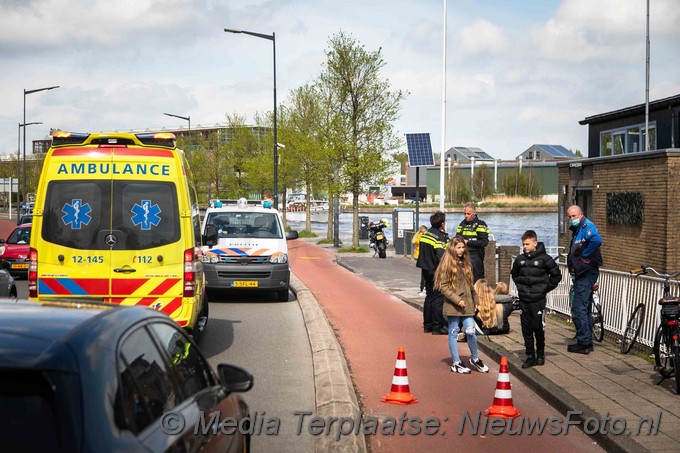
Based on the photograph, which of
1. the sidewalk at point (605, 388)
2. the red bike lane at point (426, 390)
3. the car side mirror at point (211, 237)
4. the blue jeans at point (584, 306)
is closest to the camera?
the sidewalk at point (605, 388)

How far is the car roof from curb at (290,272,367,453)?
293 cm

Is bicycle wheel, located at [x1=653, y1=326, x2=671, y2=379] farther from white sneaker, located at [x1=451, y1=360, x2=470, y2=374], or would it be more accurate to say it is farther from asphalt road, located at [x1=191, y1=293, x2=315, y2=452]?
asphalt road, located at [x1=191, y1=293, x2=315, y2=452]

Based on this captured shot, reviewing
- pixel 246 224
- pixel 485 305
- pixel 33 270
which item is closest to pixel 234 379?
pixel 33 270

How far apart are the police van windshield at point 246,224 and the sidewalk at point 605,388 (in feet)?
21.6

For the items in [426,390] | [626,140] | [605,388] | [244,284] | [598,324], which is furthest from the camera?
[626,140]

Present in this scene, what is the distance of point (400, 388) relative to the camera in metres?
8.30

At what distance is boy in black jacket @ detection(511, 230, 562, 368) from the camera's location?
9.85 metres

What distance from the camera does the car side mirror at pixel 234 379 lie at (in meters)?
4.59

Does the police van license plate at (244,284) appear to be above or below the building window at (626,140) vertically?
below

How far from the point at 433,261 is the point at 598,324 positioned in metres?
2.55

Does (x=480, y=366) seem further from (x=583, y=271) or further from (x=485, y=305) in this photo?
(x=485, y=305)

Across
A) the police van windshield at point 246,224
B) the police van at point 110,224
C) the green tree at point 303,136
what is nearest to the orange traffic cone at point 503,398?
the police van at point 110,224

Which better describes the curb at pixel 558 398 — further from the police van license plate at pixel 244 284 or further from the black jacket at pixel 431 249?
the police van license plate at pixel 244 284

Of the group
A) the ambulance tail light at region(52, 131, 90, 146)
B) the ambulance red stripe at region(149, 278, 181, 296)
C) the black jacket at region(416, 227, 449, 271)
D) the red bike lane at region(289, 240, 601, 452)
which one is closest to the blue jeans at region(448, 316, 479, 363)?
the red bike lane at region(289, 240, 601, 452)
